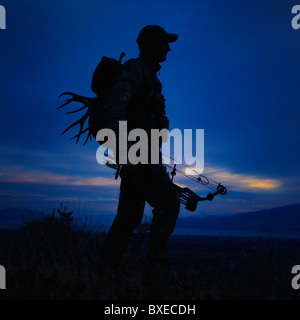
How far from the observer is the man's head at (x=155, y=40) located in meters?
4.67

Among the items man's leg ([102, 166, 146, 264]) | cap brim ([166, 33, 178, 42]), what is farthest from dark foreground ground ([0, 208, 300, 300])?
cap brim ([166, 33, 178, 42])

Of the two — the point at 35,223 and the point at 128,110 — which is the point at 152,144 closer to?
the point at 128,110

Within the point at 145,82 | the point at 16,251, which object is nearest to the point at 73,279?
the point at 16,251

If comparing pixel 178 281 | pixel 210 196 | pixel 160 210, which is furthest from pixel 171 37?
pixel 178 281

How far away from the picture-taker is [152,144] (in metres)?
4.37

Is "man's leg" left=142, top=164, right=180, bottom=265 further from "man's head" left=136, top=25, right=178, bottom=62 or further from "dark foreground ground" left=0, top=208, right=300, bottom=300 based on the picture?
"man's head" left=136, top=25, right=178, bottom=62

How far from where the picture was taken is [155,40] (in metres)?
4.69

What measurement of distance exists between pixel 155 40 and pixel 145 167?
72.9 inches

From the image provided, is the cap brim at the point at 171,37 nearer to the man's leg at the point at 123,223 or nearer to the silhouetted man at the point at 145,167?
the silhouetted man at the point at 145,167

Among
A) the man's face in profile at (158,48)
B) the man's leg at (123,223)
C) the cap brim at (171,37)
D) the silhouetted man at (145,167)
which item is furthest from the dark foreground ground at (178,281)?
the cap brim at (171,37)

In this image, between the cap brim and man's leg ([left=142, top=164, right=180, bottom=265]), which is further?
the cap brim

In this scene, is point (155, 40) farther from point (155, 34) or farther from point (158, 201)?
point (158, 201)

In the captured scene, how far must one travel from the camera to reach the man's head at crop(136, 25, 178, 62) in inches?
184
